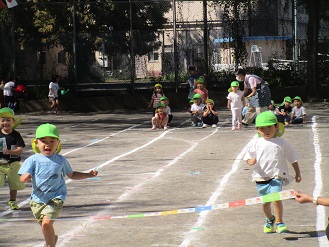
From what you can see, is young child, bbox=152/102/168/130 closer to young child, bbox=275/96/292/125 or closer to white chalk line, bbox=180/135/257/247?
young child, bbox=275/96/292/125

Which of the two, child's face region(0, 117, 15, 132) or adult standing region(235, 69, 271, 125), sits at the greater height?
child's face region(0, 117, 15, 132)

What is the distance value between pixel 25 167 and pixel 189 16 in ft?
84.1

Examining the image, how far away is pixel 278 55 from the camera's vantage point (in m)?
35.3

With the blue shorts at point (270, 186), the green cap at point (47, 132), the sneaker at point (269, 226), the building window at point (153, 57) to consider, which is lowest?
the sneaker at point (269, 226)

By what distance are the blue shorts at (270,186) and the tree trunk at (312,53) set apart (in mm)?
25135

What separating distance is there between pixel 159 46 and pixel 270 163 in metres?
24.1

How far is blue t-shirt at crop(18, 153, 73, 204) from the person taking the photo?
8477 millimetres

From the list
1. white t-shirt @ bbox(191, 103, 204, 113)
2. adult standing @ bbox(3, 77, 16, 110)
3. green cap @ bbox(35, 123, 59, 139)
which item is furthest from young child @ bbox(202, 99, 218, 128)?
green cap @ bbox(35, 123, 59, 139)

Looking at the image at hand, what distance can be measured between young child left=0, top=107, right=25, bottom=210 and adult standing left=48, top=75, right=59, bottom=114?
789 inches

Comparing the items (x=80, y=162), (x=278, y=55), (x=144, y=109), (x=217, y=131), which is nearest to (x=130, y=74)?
(x=144, y=109)

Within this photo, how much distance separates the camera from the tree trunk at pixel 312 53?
113 ft

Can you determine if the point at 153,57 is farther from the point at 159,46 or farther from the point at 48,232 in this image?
the point at 48,232

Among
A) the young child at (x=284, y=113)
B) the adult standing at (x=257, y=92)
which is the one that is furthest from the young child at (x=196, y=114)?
the adult standing at (x=257, y=92)

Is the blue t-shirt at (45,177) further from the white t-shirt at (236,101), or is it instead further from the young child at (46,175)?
the white t-shirt at (236,101)
